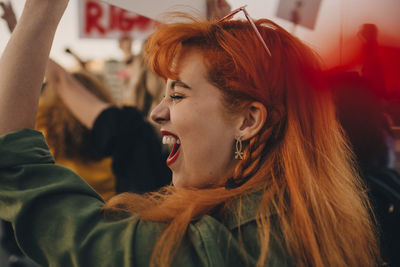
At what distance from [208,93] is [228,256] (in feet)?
1.45

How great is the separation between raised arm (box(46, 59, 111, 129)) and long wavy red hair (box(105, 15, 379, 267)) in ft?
4.38

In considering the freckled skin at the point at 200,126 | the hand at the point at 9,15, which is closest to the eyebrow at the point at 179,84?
the freckled skin at the point at 200,126

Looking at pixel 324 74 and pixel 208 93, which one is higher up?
pixel 324 74

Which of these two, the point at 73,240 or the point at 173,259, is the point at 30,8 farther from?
the point at 173,259

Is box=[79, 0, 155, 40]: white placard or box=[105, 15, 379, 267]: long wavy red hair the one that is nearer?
box=[105, 15, 379, 267]: long wavy red hair

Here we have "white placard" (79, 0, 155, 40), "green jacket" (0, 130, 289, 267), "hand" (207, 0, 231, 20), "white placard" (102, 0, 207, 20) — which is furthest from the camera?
"white placard" (79, 0, 155, 40)

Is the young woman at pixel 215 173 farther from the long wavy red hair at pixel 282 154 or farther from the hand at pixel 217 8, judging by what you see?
the hand at pixel 217 8

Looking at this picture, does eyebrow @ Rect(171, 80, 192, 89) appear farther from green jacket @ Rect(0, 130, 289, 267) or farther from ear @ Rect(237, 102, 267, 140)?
green jacket @ Rect(0, 130, 289, 267)

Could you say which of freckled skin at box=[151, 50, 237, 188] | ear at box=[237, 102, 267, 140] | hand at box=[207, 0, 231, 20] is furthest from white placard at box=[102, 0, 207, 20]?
ear at box=[237, 102, 267, 140]

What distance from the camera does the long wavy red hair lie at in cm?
102

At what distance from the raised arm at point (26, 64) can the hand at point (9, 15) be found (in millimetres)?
589

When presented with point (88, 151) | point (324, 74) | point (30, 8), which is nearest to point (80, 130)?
point (88, 151)

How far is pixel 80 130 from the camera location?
264cm

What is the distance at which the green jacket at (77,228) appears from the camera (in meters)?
0.93
